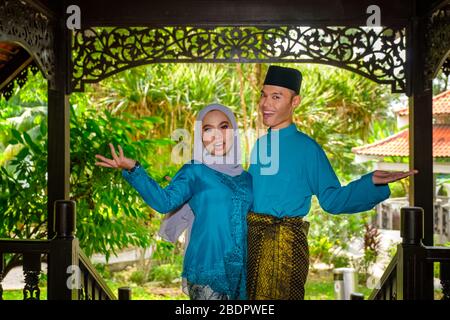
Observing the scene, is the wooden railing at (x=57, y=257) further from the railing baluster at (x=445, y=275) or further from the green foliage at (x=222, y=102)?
the green foliage at (x=222, y=102)

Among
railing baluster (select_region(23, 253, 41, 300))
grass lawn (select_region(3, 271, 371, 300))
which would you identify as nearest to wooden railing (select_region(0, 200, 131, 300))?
railing baluster (select_region(23, 253, 41, 300))

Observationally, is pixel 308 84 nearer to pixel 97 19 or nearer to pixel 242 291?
pixel 97 19

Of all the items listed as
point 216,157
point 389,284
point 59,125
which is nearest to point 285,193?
point 216,157

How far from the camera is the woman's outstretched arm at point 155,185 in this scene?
9.53 ft

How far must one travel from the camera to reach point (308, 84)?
428 inches

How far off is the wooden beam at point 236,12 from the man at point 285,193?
800mm

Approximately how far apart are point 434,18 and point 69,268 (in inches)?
97.2

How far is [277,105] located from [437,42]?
1121 millimetres

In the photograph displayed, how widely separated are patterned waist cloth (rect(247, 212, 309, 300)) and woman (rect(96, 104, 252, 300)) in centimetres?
13

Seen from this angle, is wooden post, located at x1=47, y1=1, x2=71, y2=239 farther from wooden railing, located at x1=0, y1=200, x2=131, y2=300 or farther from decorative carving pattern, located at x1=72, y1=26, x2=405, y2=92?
wooden railing, located at x1=0, y1=200, x2=131, y2=300

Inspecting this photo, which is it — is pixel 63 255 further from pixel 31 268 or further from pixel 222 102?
pixel 222 102

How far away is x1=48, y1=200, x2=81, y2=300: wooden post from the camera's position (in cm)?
320

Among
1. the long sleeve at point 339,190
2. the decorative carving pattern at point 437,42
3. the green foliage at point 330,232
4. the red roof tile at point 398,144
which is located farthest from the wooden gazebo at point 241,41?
the green foliage at point 330,232
